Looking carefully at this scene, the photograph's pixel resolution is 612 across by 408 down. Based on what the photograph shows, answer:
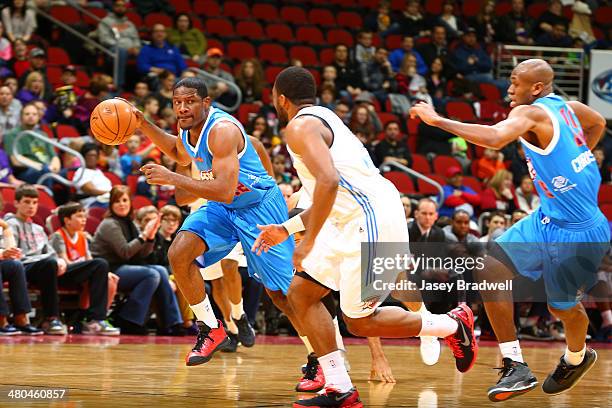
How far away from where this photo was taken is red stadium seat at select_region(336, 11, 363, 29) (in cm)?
1599

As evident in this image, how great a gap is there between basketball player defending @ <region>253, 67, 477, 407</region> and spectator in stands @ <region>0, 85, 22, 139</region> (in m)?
6.31

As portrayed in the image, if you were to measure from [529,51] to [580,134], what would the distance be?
1152cm

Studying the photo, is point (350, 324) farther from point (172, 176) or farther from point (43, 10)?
point (43, 10)

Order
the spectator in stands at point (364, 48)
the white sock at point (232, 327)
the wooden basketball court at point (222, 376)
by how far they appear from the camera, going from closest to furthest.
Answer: the wooden basketball court at point (222, 376)
the white sock at point (232, 327)
the spectator in stands at point (364, 48)

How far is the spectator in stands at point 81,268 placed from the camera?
28.8ft

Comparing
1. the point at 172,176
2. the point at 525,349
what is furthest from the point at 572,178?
the point at 525,349

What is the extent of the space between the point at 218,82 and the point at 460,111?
367cm

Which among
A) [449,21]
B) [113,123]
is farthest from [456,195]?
[113,123]

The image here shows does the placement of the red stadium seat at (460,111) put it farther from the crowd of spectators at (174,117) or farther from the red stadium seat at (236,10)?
the red stadium seat at (236,10)

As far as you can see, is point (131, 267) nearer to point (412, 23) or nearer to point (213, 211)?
point (213, 211)

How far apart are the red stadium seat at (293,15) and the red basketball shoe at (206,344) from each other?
33.7 feet

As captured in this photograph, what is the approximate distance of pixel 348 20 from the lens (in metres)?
16.0

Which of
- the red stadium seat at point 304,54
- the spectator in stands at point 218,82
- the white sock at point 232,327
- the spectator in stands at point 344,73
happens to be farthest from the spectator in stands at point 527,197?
the white sock at point 232,327

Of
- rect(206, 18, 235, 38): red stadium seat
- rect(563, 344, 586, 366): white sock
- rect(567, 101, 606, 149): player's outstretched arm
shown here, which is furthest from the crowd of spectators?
rect(563, 344, 586, 366): white sock
